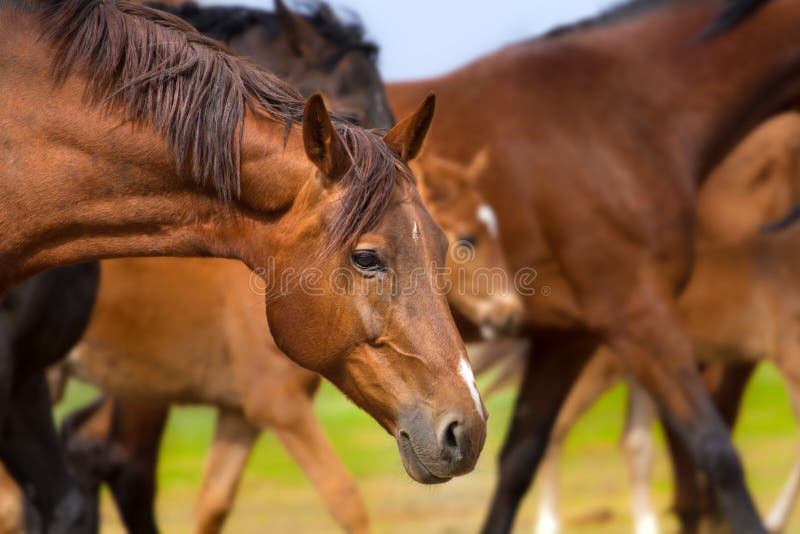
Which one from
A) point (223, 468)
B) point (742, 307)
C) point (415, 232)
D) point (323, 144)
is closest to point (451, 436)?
point (415, 232)

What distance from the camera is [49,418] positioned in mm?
4273

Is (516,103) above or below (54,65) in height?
below

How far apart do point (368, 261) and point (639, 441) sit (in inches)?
190

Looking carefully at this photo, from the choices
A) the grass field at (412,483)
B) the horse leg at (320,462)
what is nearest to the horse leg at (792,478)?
the grass field at (412,483)

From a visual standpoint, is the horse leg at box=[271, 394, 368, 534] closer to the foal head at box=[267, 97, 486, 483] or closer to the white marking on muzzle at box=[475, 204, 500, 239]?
the white marking on muzzle at box=[475, 204, 500, 239]

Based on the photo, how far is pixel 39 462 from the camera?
4.20 meters

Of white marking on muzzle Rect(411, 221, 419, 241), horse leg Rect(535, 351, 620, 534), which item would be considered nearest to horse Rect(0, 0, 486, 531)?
white marking on muzzle Rect(411, 221, 419, 241)

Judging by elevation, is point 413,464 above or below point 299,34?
above

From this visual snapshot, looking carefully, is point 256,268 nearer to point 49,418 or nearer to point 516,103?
point 49,418

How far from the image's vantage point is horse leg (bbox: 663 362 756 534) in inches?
280

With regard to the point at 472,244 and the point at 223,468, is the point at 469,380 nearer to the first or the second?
the point at 223,468

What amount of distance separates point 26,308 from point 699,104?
3436 millimetres

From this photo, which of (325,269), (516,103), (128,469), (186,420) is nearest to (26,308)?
(325,269)

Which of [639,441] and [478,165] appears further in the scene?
[639,441]
